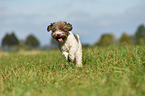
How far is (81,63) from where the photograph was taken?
5.76 m

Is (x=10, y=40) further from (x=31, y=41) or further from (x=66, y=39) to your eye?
(x=66, y=39)

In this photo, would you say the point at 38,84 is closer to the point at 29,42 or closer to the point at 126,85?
the point at 126,85

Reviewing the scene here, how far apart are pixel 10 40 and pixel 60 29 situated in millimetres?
69326

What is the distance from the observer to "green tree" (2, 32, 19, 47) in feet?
227

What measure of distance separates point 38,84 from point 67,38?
1669 millimetres

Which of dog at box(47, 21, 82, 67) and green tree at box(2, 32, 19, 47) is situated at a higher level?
green tree at box(2, 32, 19, 47)

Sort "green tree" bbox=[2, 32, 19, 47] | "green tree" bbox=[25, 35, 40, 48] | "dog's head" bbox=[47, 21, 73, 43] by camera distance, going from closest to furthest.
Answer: "dog's head" bbox=[47, 21, 73, 43]
"green tree" bbox=[2, 32, 19, 47]
"green tree" bbox=[25, 35, 40, 48]

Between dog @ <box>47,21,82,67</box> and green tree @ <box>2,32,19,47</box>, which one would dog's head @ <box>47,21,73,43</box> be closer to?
dog @ <box>47,21,82,67</box>

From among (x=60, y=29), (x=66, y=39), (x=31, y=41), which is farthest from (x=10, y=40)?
(x=60, y=29)

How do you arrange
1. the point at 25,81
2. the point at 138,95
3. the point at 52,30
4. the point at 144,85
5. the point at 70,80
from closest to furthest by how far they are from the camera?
the point at 138,95 → the point at 144,85 → the point at 70,80 → the point at 25,81 → the point at 52,30

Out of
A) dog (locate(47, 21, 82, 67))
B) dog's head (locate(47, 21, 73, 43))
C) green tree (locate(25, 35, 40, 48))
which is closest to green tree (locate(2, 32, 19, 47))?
green tree (locate(25, 35, 40, 48))

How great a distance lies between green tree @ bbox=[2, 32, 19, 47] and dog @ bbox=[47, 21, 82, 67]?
225 feet

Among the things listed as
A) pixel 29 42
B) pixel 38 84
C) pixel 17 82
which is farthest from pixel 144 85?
pixel 29 42

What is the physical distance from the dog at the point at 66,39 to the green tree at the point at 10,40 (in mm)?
68552
